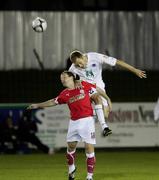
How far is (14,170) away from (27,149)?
517cm

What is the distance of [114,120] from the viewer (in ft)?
77.9

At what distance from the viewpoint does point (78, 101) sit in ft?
48.3

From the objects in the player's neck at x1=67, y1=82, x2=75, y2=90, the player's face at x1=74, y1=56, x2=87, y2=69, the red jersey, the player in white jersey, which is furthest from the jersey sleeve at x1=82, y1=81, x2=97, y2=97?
the player in white jersey

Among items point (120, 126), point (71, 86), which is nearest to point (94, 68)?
point (71, 86)

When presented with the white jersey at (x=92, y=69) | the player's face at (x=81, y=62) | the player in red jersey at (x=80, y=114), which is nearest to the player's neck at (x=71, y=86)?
the player in red jersey at (x=80, y=114)

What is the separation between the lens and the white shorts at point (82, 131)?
1466 centimetres

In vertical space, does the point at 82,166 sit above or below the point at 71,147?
below

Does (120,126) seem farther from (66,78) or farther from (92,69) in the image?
(66,78)

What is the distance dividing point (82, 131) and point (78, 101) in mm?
540

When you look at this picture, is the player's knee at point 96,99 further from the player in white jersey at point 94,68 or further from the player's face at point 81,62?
the player's face at point 81,62
